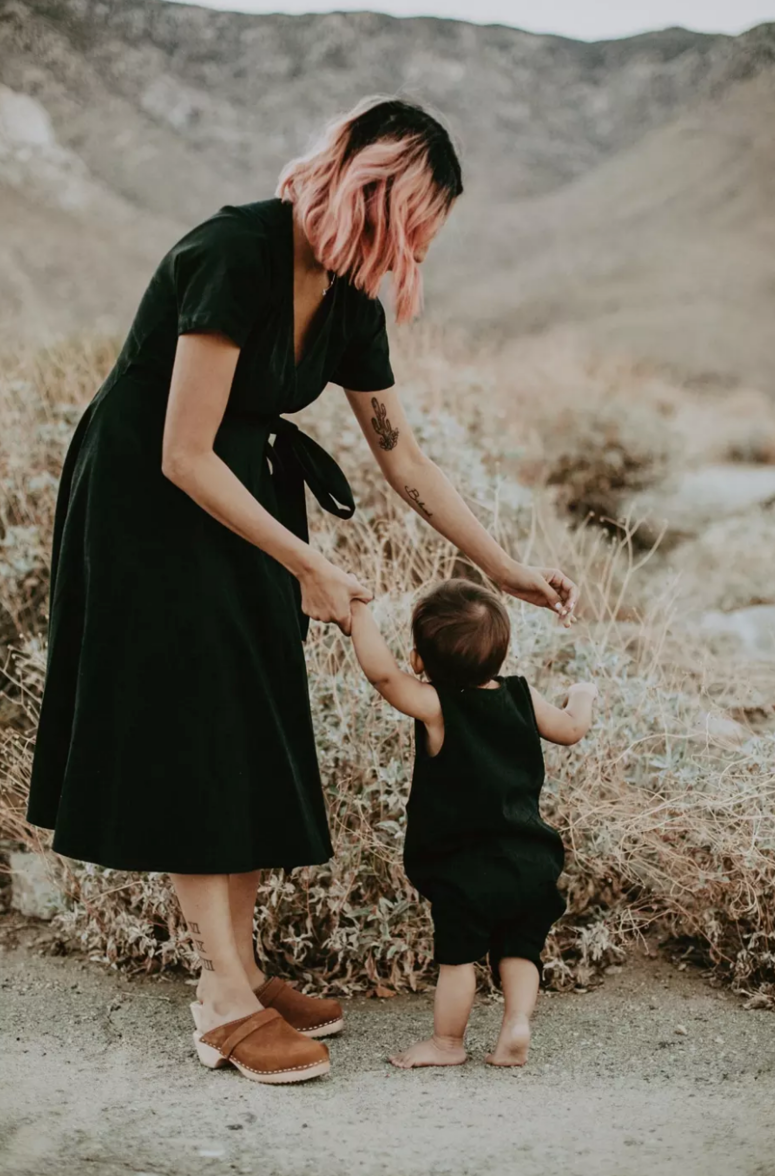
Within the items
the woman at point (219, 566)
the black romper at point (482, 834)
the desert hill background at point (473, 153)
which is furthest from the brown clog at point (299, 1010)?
the desert hill background at point (473, 153)

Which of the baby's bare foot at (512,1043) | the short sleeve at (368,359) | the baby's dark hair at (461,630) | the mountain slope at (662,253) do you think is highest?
the mountain slope at (662,253)

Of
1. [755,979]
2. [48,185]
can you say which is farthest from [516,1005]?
[48,185]

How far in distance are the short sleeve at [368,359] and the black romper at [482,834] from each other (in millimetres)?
644

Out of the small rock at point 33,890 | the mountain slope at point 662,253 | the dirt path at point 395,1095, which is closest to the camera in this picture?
the dirt path at point 395,1095

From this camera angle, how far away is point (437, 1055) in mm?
2297

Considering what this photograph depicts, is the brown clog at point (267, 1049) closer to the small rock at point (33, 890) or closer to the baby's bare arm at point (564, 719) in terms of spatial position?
the baby's bare arm at point (564, 719)

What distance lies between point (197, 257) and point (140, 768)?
0.89 m

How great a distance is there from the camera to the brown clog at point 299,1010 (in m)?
2.48

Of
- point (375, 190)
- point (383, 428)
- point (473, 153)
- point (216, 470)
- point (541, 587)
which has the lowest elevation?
point (541, 587)

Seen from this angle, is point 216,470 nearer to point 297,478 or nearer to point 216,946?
point 297,478

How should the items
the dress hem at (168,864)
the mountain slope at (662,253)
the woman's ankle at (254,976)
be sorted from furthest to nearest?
the mountain slope at (662,253)
the woman's ankle at (254,976)
the dress hem at (168,864)

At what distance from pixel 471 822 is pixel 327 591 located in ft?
→ 1.89

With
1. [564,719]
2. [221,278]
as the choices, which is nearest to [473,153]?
[564,719]

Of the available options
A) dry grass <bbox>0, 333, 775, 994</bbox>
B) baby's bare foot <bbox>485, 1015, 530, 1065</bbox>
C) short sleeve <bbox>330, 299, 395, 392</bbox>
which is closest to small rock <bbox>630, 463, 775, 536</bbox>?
dry grass <bbox>0, 333, 775, 994</bbox>
